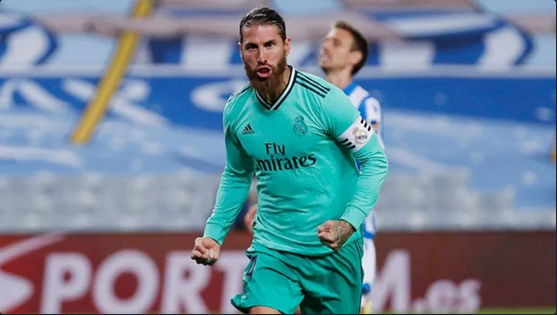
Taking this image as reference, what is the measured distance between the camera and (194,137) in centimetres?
1245

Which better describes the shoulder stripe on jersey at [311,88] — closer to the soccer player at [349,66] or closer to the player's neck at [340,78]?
the soccer player at [349,66]

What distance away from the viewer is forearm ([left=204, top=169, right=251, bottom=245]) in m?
4.51

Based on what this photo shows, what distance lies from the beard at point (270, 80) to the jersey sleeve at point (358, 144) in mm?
213

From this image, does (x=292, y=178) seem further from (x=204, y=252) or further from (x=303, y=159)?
(x=204, y=252)

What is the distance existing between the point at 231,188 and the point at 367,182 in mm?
652

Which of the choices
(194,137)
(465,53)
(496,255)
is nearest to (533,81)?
(465,53)

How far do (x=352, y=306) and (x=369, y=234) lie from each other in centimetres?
184

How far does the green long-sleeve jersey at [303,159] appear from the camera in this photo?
425cm

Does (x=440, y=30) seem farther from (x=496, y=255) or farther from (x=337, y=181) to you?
(x=337, y=181)

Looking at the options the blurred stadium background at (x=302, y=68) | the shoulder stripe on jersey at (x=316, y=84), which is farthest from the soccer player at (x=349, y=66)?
the blurred stadium background at (x=302, y=68)

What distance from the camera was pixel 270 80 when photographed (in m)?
4.17

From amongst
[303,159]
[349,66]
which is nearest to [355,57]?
[349,66]

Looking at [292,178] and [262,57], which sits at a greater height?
[262,57]

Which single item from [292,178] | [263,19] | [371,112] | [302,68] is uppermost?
[302,68]
